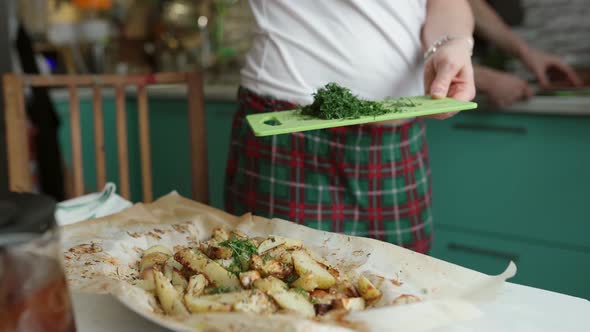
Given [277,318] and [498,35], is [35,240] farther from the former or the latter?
[498,35]

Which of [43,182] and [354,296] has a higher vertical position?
[354,296]

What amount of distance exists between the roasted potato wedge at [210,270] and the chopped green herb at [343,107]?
25 cm

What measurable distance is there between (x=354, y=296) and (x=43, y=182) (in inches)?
78.2

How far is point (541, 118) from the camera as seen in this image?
1709 millimetres

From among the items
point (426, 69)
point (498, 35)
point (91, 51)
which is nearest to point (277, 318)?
point (426, 69)

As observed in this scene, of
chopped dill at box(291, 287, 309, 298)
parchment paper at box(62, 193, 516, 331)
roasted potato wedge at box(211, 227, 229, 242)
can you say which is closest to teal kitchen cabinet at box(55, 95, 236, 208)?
parchment paper at box(62, 193, 516, 331)

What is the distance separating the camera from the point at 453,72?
3.06 ft

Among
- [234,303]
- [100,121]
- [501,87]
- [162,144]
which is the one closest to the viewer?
[234,303]

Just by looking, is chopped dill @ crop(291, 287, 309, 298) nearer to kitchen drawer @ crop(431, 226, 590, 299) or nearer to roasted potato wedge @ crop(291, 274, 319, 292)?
roasted potato wedge @ crop(291, 274, 319, 292)

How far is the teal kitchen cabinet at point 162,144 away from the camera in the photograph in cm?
238

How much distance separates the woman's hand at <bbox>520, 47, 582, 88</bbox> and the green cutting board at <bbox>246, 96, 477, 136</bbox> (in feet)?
3.86

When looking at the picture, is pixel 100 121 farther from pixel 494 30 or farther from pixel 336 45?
pixel 494 30

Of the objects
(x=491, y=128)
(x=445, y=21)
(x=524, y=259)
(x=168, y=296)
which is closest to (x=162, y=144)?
(x=491, y=128)

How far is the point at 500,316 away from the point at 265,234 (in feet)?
1.08
